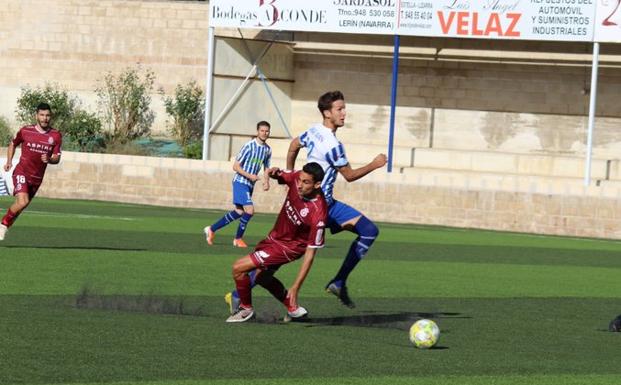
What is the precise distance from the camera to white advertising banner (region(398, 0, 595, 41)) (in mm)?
32562

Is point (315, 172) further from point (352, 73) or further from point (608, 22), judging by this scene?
point (352, 73)

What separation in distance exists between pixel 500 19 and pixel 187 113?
38.8ft

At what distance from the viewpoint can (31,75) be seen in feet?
145

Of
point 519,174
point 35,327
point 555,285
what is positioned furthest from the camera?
point 519,174

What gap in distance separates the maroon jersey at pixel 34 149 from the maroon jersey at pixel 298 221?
25.2ft

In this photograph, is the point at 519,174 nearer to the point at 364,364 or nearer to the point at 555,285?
the point at 555,285

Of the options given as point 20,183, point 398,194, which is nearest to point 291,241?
point 20,183

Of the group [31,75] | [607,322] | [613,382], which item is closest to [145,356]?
[613,382]

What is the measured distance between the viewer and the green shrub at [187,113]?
4197cm

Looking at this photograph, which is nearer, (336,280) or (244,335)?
(244,335)

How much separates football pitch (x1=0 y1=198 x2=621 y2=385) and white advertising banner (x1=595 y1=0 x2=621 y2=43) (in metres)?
9.44

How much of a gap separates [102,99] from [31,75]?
255cm

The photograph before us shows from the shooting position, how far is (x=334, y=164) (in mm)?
13227

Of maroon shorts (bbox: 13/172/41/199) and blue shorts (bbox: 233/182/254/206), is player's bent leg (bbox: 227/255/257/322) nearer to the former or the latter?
maroon shorts (bbox: 13/172/41/199)
